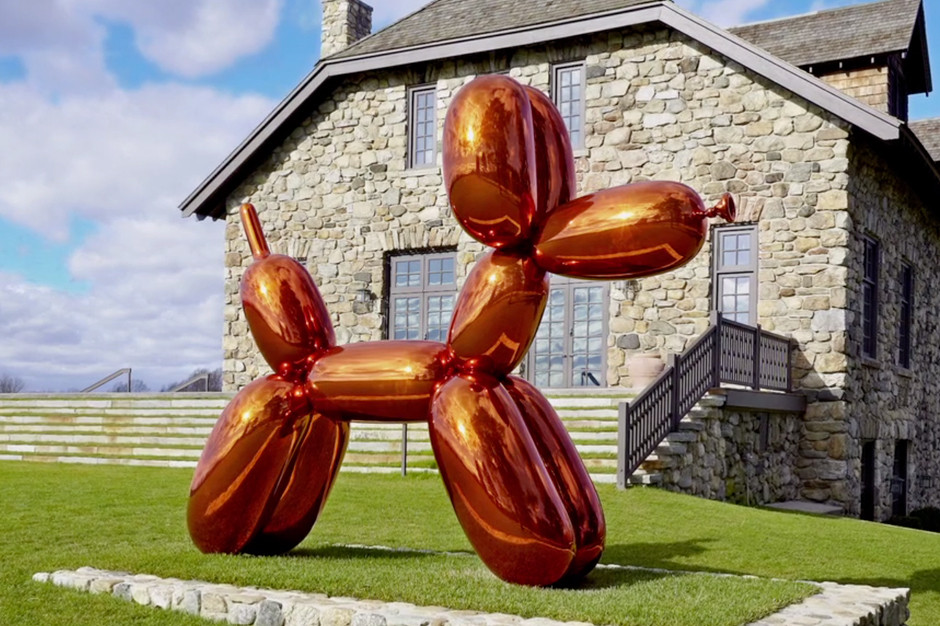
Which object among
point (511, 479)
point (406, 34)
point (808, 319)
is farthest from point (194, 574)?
point (406, 34)

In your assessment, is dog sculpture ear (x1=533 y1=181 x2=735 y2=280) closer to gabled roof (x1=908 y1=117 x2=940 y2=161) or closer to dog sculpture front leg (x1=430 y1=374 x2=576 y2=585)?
dog sculpture front leg (x1=430 y1=374 x2=576 y2=585)

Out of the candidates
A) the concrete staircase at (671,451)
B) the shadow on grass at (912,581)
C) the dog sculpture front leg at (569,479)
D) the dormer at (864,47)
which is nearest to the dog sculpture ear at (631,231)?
the dog sculpture front leg at (569,479)

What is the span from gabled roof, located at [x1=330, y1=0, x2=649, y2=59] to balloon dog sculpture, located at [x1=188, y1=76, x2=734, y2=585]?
11183mm

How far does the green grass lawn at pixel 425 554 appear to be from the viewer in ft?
20.6

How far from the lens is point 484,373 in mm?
6715

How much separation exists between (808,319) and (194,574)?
11011mm

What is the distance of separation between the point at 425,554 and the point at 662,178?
10.1 meters

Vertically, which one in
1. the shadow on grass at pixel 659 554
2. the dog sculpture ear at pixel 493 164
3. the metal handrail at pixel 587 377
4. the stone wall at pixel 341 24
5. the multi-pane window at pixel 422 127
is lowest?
the shadow on grass at pixel 659 554

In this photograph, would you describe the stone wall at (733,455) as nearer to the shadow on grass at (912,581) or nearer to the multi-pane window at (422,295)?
the shadow on grass at (912,581)

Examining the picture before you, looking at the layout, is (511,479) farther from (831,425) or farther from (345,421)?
(831,425)

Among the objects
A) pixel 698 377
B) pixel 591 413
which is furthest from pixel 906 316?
pixel 591 413

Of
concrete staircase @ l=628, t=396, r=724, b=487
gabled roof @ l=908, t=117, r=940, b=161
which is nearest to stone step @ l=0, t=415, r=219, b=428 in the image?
concrete staircase @ l=628, t=396, r=724, b=487

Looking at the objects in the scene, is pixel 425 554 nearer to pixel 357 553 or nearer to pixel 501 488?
pixel 357 553

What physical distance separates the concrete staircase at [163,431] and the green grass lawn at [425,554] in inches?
47.2
